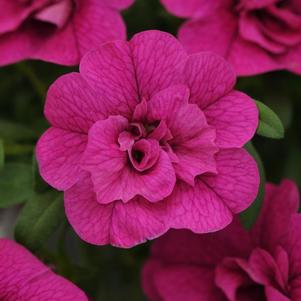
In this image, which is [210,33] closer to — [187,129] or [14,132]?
[187,129]

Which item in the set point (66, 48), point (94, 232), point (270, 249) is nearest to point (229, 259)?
point (270, 249)

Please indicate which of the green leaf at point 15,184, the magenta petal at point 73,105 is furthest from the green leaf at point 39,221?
the magenta petal at point 73,105

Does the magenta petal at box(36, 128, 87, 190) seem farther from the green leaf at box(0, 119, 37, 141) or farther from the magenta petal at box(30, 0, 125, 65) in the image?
the green leaf at box(0, 119, 37, 141)

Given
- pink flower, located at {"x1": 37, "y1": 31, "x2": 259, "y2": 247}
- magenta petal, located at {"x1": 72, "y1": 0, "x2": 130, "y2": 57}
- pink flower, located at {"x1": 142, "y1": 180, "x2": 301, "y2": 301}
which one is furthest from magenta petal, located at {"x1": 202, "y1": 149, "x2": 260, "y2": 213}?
magenta petal, located at {"x1": 72, "y1": 0, "x2": 130, "y2": 57}

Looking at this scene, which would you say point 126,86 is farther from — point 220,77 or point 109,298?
point 109,298

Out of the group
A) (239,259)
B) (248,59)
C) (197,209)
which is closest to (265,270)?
(239,259)
